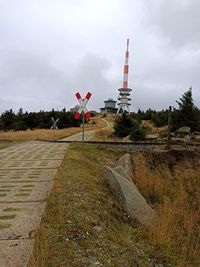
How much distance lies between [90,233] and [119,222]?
0.97m

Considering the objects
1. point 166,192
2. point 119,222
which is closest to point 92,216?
point 119,222

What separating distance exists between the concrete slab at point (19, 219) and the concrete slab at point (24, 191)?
30cm

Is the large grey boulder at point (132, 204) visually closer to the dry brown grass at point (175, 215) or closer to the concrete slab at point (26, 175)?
the dry brown grass at point (175, 215)

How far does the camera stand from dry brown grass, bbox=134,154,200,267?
4254 millimetres

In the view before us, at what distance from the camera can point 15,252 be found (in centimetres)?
322

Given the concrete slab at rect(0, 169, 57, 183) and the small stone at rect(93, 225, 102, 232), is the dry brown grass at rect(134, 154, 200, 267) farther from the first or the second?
the concrete slab at rect(0, 169, 57, 183)

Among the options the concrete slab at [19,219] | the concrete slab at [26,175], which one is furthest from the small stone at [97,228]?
the concrete slab at [26,175]

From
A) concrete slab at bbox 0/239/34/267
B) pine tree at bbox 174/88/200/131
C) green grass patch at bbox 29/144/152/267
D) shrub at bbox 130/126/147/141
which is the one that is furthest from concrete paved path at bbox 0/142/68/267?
pine tree at bbox 174/88/200/131

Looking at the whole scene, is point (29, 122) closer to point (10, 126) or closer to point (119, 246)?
point (10, 126)

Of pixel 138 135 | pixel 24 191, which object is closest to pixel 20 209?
pixel 24 191

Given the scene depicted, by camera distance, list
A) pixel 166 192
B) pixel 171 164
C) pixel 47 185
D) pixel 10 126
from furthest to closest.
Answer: pixel 10 126 < pixel 171 164 < pixel 166 192 < pixel 47 185

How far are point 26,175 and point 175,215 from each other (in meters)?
3.64

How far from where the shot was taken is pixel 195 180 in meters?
9.38

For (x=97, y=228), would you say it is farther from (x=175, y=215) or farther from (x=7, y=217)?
(x=175, y=215)
